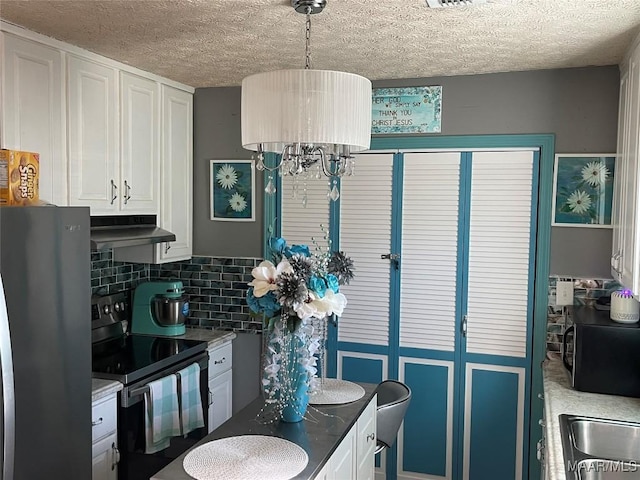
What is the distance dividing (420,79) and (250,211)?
131cm

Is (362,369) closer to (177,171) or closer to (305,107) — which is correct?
(177,171)

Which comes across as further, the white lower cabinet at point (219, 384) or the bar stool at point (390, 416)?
the white lower cabinet at point (219, 384)

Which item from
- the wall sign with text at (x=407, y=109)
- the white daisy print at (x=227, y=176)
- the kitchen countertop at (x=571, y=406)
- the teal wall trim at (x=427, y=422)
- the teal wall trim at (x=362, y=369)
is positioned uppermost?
the wall sign with text at (x=407, y=109)

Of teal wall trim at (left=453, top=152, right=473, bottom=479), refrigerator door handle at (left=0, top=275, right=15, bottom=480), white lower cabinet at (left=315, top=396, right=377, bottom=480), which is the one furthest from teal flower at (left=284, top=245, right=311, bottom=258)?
teal wall trim at (left=453, top=152, right=473, bottom=479)

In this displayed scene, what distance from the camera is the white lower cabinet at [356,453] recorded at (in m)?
2.00

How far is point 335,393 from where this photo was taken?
2484 mm

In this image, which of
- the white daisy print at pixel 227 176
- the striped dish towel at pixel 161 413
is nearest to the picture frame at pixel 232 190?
the white daisy print at pixel 227 176

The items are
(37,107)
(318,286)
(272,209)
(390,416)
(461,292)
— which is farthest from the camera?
(272,209)

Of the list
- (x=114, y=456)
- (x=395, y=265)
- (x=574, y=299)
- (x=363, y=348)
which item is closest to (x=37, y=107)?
(x=114, y=456)

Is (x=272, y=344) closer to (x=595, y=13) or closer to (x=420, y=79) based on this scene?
(x=595, y=13)

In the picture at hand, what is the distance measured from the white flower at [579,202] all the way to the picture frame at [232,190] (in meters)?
1.86

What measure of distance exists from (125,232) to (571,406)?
7.53 feet

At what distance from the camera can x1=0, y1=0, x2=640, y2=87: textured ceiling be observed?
7.23ft

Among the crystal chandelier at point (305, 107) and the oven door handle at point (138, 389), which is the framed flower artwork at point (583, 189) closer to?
the crystal chandelier at point (305, 107)
